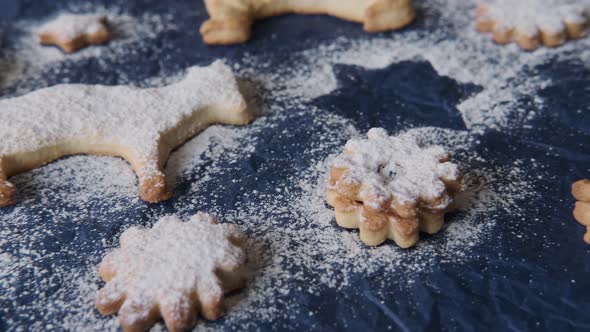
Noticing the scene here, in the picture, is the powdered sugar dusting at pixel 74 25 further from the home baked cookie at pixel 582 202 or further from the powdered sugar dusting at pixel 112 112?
the home baked cookie at pixel 582 202

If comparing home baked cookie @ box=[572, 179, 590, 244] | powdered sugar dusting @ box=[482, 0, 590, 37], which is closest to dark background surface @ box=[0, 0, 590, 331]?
home baked cookie @ box=[572, 179, 590, 244]

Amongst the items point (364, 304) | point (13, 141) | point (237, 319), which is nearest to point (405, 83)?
point (364, 304)

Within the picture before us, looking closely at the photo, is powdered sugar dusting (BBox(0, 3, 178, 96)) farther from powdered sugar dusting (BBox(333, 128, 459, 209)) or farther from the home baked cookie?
the home baked cookie

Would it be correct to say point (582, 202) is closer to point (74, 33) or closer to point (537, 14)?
point (537, 14)

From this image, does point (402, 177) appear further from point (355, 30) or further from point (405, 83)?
point (355, 30)

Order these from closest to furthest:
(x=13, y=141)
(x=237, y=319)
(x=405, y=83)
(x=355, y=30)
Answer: (x=237, y=319) < (x=13, y=141) < (x=405, y=83) < (x=355, y=30)

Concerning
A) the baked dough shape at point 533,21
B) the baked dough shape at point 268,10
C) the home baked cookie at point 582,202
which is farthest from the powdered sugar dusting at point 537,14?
the home baked cookie at point 582,202

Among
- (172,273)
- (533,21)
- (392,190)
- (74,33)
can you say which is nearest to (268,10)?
(74,33)
